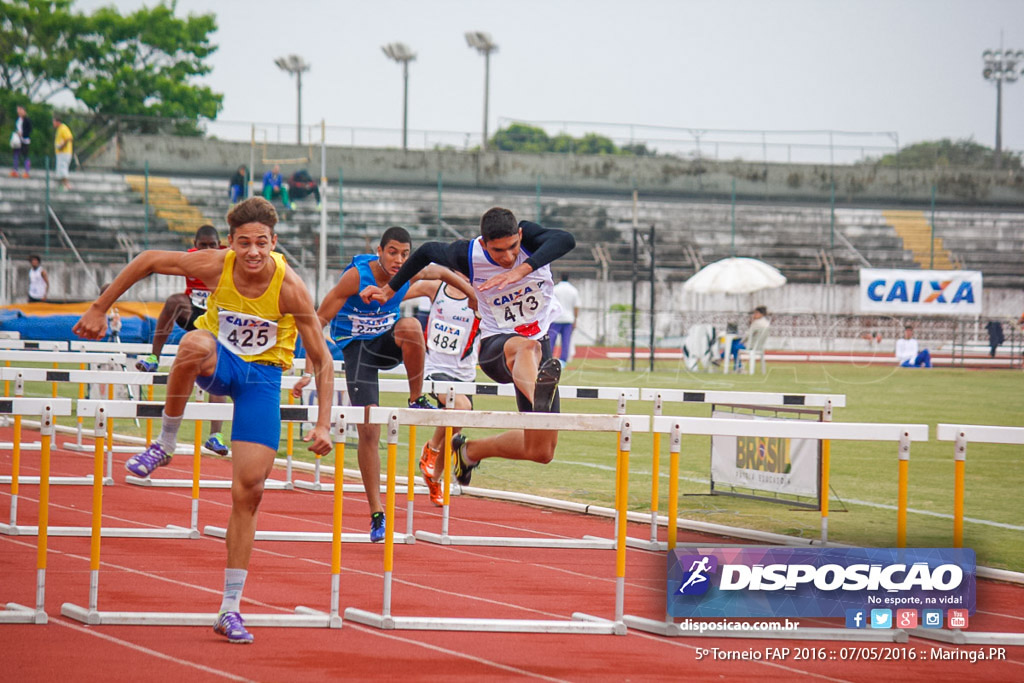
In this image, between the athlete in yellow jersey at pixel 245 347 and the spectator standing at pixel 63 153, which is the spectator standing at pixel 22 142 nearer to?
the spectator standing at pixel 63 153

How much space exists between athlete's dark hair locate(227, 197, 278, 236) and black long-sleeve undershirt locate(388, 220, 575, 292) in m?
1.51

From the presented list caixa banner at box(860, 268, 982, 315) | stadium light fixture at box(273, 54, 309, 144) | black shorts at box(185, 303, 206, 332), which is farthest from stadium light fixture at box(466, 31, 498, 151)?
black shorts at box(185, 303, 206, 332)

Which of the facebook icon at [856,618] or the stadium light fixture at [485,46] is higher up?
the stadium light fixture at [485,46]

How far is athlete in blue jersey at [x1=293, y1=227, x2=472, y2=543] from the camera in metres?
7.48

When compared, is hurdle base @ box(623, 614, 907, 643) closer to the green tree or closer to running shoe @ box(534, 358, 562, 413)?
running shoe @ box(534, 358, 562, 413)

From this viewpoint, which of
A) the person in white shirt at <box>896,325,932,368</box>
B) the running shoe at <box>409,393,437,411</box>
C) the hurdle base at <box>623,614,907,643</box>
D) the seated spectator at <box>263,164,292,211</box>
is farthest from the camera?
the seated spectator at <box>263,164,292,211</box>

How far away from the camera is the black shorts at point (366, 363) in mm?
7762

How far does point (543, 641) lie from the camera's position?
17.7 ft

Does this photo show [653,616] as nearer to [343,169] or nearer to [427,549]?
[427,549]

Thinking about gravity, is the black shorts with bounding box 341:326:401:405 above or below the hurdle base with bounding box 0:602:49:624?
above

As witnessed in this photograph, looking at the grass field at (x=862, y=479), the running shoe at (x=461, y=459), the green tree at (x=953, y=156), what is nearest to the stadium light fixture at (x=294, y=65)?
the green tree at (x=953, y=156)

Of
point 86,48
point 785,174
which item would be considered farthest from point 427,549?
point 86,48

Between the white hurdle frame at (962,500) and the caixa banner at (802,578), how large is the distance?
0.21 m

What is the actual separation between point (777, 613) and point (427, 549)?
8.96 ft
